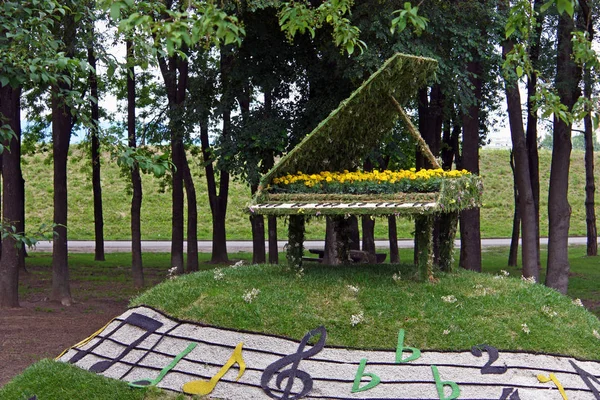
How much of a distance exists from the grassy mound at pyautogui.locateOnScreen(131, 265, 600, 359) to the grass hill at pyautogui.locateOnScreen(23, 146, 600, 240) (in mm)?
24824

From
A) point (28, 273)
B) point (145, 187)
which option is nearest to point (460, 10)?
point (28, 273)

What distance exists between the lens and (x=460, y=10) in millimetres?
15336

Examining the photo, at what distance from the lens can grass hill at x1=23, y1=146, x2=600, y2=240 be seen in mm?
38156

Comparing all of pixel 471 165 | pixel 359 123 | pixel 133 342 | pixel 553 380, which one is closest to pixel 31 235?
pixel 133 342

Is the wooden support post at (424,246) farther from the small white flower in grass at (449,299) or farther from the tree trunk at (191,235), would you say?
the tree trunk at (191,235)

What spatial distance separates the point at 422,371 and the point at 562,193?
9.00 m

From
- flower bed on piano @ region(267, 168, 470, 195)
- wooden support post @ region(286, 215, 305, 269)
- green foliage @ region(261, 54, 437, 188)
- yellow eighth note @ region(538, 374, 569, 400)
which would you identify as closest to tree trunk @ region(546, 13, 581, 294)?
green foliage @ region(261, 54, 437, 188)

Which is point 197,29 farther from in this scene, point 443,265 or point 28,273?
point 28,273

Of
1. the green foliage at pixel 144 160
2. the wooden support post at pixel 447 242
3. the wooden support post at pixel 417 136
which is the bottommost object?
the wooden support post at pixel 447 242

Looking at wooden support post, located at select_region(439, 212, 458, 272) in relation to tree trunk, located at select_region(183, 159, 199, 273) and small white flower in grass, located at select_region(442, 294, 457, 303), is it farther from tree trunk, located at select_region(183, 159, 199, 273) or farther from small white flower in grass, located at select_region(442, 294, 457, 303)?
tree trunk, located at select_region(183, 159, 199, 273)

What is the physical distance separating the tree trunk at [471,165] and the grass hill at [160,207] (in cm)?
1818

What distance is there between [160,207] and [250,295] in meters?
33.0

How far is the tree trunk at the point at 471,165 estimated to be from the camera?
1727 cm

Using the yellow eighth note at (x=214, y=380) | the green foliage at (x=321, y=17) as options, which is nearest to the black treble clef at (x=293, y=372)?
the yellow eighth note at (x=214, y=380)
